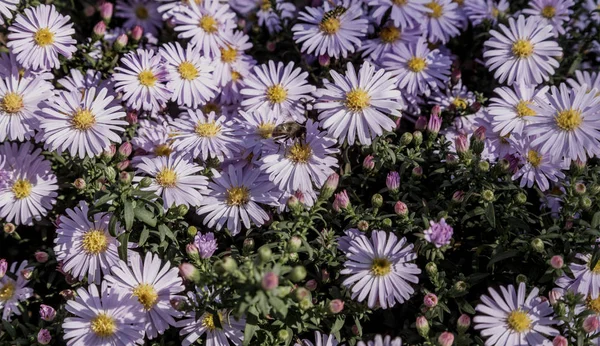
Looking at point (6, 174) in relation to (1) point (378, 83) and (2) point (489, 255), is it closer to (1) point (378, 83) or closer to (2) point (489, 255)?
(1) point (378, 83)

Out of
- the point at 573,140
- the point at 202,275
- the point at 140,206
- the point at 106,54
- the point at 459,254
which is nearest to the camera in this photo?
the point at 202,275

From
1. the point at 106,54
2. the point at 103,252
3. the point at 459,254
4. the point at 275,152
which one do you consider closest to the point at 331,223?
the point at 275,152

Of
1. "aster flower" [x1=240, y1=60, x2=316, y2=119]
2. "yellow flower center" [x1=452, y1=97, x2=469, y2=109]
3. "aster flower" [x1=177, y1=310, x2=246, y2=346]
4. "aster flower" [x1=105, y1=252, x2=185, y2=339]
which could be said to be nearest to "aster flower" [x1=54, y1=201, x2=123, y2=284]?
"aster flower" [x1=105, y1=252, x2=185, y2=339]

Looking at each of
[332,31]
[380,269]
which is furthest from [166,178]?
[332,31]

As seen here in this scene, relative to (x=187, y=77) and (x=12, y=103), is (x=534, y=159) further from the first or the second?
(x=12, y=103)

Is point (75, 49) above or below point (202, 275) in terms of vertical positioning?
above

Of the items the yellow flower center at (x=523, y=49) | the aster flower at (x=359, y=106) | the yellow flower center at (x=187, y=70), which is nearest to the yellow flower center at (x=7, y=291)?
the yellow flower center at (x=187, y=70)

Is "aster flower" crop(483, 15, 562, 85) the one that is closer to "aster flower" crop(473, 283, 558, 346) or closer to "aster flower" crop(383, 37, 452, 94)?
"aster flower" crop(383, 37, 452, 94)
